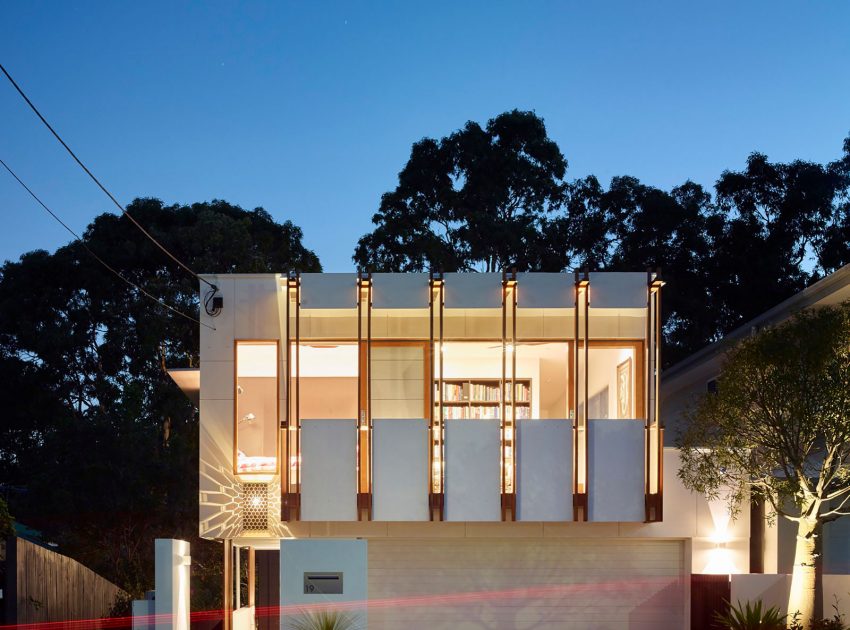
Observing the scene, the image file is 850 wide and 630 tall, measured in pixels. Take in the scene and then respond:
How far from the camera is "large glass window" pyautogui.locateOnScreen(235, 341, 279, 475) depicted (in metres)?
13.5

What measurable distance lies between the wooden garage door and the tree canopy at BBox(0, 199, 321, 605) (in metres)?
12.6

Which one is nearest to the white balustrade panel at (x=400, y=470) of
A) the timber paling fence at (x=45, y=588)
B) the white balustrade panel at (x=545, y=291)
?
the white balustrade panel at (x=545, y=291)

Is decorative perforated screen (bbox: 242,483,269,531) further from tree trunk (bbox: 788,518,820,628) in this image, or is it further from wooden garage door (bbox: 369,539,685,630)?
tree trunk (bbox: 788,518,820,628)

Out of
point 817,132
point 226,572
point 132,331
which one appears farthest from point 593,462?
point 817,132

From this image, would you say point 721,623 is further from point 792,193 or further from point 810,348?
point 792,193

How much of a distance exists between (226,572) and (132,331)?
545 inches

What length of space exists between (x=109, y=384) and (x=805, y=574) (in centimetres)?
1816

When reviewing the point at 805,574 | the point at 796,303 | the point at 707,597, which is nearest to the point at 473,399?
the point at 707,597

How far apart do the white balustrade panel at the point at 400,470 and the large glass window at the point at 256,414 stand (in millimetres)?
1440

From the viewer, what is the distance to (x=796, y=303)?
54.0 feet

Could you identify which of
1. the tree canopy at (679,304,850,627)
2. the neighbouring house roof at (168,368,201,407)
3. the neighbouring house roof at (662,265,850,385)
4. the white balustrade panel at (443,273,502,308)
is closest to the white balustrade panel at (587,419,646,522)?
the tree canopy at (679,304,850,627)

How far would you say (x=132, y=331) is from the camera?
26719 mm

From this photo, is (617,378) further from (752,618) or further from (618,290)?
(752,618)

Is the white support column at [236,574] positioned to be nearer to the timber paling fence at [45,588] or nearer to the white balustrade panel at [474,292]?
the timber paling fence at [45,588]
